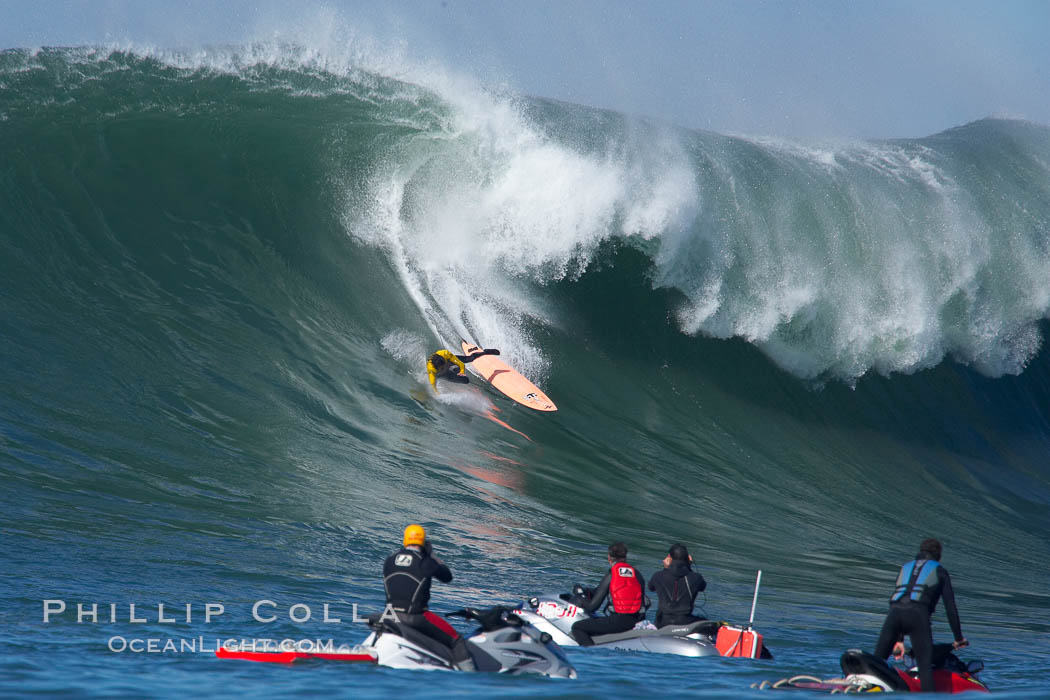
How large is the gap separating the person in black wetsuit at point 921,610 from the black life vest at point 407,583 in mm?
2875

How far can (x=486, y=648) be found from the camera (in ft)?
22.1

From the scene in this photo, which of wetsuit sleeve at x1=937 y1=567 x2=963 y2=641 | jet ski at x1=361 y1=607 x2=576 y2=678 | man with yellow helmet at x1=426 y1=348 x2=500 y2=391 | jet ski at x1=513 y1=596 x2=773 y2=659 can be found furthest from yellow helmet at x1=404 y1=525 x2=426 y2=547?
man with yellow helmet at x1=426 y1=348 x2=500 y2=391

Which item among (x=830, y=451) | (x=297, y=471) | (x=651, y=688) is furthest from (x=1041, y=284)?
(x=651, y=688)

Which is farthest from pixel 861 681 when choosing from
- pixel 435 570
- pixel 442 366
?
pixel 442 366

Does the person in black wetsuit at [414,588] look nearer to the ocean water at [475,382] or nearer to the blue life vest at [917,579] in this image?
the ocean water at [475,382]

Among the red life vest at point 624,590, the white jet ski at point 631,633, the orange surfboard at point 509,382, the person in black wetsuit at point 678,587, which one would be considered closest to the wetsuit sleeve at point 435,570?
the white jet ski at point 631,633

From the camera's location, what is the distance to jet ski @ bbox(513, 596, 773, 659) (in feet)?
25.4

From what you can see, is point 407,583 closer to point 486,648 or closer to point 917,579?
point 486,648

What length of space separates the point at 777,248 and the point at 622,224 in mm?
3027

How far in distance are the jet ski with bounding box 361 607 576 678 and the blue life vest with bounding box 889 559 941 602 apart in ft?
7.01

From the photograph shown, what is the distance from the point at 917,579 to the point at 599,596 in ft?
8.14

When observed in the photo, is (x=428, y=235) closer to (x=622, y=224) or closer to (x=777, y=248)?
(x=622, y=224)

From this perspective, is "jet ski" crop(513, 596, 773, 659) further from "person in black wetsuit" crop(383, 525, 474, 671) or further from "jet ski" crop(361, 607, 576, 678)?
"person in black wetsuit" crop(383, 525, 474, 671)

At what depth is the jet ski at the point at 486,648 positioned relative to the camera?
21.1ft
